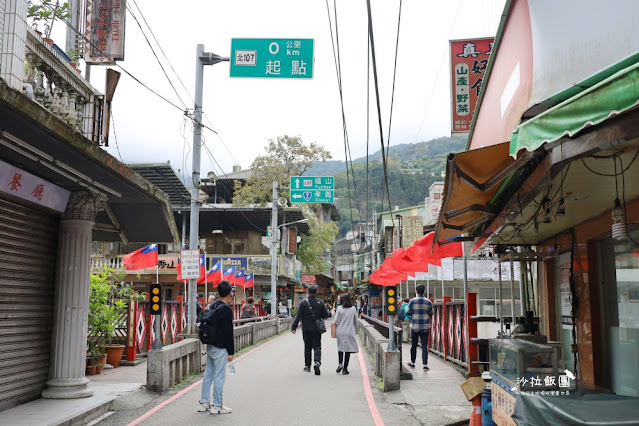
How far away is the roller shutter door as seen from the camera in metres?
8.82

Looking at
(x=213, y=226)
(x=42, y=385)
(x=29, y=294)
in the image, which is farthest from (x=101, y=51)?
(x=213, y=226)

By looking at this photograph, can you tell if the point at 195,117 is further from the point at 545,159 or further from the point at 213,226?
the point at 213,226

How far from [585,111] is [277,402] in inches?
298

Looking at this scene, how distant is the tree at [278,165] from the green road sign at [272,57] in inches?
1217

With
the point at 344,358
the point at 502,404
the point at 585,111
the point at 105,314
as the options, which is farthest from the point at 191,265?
the point at 585,111

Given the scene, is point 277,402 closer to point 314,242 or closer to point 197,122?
point 197,122

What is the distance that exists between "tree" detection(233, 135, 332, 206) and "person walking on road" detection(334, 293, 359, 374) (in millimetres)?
29858

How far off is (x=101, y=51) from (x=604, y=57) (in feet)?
30.9

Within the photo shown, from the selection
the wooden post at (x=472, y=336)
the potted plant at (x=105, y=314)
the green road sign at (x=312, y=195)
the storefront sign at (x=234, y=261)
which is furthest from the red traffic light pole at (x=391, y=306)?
the storefront sign at (x=234, y=261)

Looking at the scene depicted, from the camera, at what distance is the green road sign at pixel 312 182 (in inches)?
1076

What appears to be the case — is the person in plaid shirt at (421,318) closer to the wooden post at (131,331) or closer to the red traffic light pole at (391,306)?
the red traffic light pole at (391,306)

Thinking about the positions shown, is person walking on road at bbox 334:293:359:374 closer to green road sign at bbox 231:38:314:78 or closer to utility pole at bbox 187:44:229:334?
utility pole at bbox 187:44:229:334

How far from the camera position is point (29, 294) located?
9508 mm

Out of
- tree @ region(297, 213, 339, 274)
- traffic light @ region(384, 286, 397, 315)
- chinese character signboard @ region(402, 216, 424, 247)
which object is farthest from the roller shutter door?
tree @ region(297, 213, 339, 274)
